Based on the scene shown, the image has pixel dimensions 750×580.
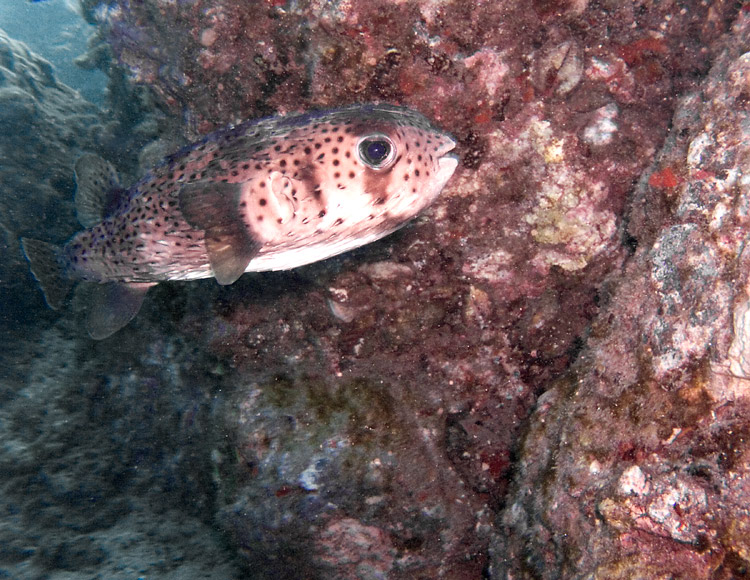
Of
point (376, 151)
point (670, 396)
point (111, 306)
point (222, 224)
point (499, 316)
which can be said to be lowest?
point (499, 316)

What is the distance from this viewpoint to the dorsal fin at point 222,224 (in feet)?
7.55

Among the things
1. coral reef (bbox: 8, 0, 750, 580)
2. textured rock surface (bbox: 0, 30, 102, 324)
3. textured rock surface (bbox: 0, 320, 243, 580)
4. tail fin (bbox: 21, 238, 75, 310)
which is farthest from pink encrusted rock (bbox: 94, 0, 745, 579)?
textured rock surface (bbox: 0, 30, 102, 324)

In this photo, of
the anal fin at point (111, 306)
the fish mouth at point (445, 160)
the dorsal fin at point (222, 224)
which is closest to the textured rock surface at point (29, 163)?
the anal fin at point (111, 306)

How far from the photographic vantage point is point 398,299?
12.6 ft

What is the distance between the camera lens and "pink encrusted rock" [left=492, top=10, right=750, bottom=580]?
214cm

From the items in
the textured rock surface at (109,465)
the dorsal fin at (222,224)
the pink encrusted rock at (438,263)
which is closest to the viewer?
the dorsal fin at (222,224)

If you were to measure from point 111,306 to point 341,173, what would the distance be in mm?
2370

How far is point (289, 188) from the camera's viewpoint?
235cm

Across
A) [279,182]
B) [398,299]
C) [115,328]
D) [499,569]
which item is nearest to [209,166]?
[279,182]

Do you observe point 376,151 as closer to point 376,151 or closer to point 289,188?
point 376,151

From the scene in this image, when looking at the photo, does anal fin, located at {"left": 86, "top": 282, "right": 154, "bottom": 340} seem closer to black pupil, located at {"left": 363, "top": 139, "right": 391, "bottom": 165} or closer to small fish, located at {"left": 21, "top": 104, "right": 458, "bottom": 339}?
small fish, located at {"left": 21, "top": 104, "right": 458, "bottom": 339}

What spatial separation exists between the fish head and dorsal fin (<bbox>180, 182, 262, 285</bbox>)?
10cm

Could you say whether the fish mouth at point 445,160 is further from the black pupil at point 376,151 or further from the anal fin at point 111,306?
the anal fin at point 111,306

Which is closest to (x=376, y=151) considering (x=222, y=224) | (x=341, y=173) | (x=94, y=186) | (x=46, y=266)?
(x=341, y=173)
